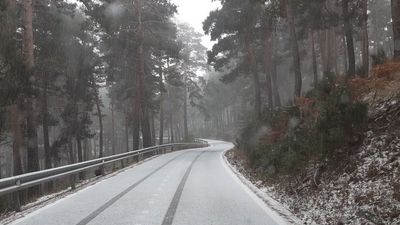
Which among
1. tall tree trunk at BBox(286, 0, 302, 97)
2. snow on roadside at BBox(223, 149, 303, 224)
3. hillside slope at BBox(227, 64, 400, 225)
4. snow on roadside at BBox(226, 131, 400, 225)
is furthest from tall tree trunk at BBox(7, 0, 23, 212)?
tall tree trunk at BBox(286, 0, 302, 97)

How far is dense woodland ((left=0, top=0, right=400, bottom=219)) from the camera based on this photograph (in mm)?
13469

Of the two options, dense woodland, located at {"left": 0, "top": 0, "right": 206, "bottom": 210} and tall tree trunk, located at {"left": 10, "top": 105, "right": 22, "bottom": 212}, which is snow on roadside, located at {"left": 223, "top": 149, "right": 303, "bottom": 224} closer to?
dense woodland, located at {"left": 0, "top": 0, "right": 206, "bottom": 210}

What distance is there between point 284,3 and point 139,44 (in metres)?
12.7

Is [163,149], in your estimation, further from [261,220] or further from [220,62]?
[261,220]

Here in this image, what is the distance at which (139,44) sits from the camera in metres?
30.9

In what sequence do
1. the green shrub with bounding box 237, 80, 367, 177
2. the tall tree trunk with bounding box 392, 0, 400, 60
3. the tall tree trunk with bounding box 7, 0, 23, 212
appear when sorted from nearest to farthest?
the green shrub with bounding box 237, 80, 367, 177
the tall tree trunk with bounding box 392, 0, 400, 60
the tall tree trunk with bounding box 7, 0, 23, 212

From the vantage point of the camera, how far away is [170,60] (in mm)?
50219

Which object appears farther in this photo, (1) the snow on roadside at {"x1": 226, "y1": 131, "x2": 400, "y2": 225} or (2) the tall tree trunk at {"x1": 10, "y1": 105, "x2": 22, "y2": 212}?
(2) the tall tree trunk at {"x1": 10, "y1": 105, "x2": 22, "y2": 212}

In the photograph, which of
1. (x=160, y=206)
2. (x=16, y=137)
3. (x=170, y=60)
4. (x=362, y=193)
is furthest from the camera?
(x=170, y=60)

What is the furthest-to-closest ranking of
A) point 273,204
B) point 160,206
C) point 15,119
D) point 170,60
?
1. point 170,60
2. point 15,119
3. point 273,204
4. point 160,206

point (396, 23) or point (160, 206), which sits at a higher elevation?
point (396, 23)

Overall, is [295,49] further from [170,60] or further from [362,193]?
[170,60]

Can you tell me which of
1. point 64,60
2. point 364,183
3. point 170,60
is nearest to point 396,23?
point 364,183

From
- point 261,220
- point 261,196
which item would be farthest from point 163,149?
point 261,220
